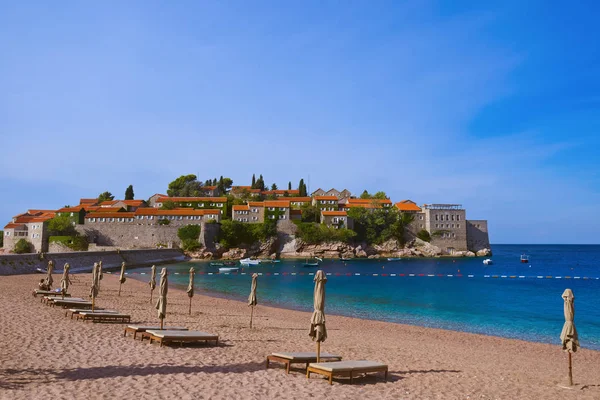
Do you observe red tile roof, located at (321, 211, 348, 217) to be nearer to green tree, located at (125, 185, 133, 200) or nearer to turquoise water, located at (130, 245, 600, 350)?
turquoise water, located at (130, 245, 600, 350)

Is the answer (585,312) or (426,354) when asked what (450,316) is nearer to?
(585,312)

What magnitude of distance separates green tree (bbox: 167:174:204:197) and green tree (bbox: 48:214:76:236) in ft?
98.7

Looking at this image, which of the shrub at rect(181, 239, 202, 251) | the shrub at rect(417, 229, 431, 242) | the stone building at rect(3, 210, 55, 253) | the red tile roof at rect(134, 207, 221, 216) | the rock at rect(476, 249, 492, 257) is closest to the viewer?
the stone building at rect(3, 210, 55, 253)

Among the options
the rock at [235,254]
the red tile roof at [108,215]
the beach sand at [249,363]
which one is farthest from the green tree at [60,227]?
the beach sand at [249,363]

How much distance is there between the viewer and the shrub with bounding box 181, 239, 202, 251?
73.8 metres

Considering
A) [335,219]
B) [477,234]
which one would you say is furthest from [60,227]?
[477,234]

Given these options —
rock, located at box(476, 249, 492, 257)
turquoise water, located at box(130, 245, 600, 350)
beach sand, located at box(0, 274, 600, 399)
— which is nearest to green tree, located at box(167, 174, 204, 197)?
turquoise water, located at box(130, 245, 600, 350)

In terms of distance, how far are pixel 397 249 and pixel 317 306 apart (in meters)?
80.5

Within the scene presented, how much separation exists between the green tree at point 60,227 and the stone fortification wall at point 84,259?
1725cm

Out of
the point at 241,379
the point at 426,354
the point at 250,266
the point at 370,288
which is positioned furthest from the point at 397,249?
the point at 241,379

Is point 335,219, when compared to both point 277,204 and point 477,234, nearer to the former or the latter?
point 277,204

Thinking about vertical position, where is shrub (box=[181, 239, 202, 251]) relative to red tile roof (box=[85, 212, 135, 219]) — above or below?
below

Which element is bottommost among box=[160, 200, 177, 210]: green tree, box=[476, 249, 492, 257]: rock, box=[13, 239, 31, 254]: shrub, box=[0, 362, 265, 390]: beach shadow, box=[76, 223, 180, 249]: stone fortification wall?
box=[476, 249, 492, 257]: rock

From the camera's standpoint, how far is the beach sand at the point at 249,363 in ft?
25.7
